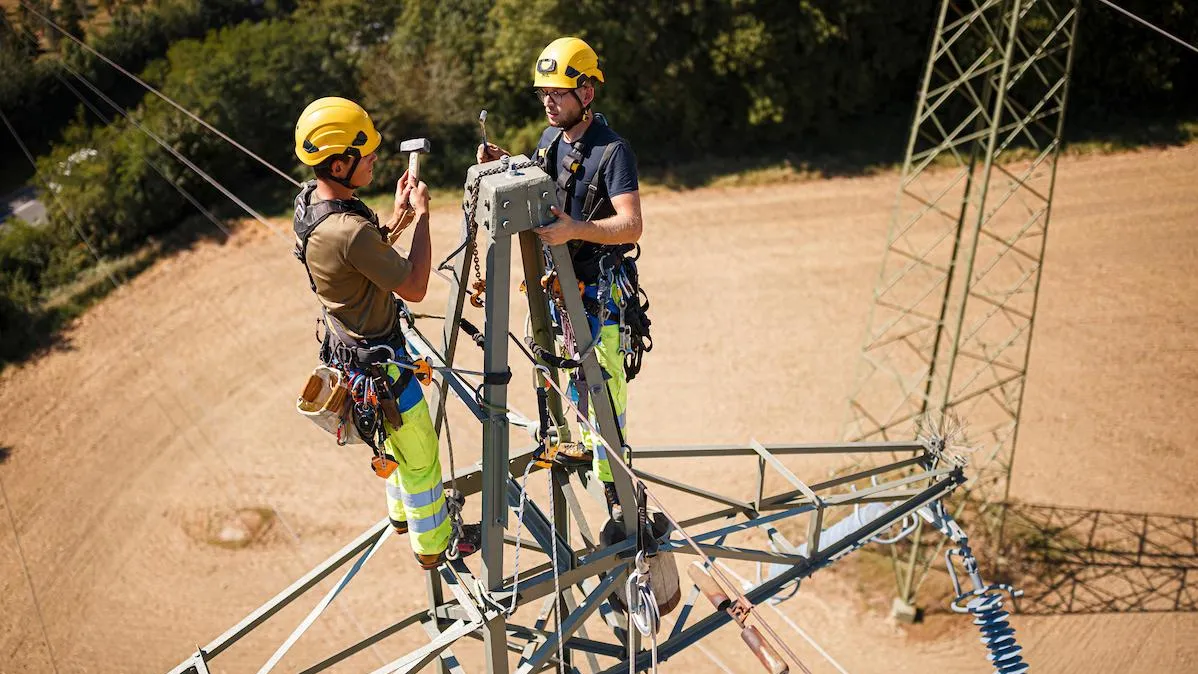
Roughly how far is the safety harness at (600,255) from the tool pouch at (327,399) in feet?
6.27

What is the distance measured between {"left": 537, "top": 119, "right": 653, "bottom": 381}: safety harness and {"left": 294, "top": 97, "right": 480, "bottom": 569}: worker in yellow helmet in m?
1.45

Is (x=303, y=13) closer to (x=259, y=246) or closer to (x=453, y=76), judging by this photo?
(x=453, y=76)

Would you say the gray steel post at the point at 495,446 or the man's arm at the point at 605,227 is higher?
the man's arm at the point at 605,227

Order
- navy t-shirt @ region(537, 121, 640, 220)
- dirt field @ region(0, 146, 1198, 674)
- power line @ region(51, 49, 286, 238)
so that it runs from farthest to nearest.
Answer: dirt field @ region(0, 146, 1198, 674)
power line @ region(51, 49, 286, 238)
navy t-shirt @ region(537, 121, 640, 220)

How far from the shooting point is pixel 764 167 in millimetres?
25734

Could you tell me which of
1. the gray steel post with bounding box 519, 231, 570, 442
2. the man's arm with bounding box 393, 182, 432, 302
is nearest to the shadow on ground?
the gray steel post with bounding box 519, 231, 570, 442

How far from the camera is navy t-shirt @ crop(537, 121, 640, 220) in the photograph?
7098mm

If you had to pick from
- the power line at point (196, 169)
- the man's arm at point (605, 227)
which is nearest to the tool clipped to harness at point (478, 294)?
the man's arm at point (605, 227)

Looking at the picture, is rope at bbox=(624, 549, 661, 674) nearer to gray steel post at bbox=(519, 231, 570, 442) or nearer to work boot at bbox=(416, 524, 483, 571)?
work boot at bbox=(416, 524, 483, 571)

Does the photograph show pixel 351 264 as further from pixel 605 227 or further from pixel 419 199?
pixel 605 227

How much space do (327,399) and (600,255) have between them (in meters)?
2.33

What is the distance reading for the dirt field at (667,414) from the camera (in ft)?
48.0

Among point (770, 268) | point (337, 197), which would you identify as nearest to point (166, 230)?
point (770, 268)

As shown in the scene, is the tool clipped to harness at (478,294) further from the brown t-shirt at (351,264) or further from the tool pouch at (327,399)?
the tool pouch at (327,399)
